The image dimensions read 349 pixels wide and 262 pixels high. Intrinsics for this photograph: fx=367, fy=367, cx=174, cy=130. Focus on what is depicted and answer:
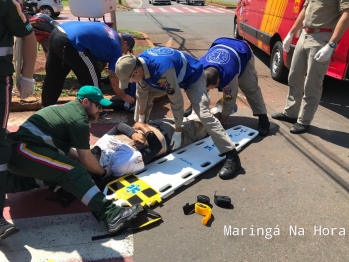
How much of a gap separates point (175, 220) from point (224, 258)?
1.90 ft

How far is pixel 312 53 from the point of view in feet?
14.7

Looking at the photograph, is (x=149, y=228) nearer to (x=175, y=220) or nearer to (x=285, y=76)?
(x=175, y=220)

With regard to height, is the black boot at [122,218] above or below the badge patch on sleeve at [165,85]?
below

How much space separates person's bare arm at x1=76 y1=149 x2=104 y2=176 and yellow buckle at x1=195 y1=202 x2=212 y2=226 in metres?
0.94

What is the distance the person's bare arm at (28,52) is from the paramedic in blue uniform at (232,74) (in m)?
1.98

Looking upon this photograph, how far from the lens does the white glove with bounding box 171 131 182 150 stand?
13.3ft

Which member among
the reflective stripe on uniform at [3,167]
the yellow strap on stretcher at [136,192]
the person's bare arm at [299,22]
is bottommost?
the yellow strap on stretcher at [136,192]

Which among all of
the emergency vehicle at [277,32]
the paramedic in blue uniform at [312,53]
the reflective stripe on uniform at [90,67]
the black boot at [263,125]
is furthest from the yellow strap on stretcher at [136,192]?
the emergency vehicle at [277,32]

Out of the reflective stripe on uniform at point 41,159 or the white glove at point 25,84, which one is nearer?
the reflective stripe on uniform at point 41,159

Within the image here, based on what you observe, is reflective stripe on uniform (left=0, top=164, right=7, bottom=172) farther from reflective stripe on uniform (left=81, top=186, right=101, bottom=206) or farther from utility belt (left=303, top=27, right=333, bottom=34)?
utility belt (left=303, top=27, right=333, bottom=34)

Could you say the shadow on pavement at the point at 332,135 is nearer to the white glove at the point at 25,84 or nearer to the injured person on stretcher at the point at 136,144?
the injured person on stretcher at the point at 136,144

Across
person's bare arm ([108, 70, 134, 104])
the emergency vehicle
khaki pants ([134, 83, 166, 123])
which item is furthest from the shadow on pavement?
person's bare arm ([108, 70, 134, 104])

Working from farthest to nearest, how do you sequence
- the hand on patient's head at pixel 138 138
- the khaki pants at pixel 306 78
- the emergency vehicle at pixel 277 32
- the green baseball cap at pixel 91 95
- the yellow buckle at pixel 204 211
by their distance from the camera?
the emergency vehicle at pixel 277 32
the khaki pants at pixel 306 78
the hand on patient's head at pixel 138 138
the green baseball cap at pixel 91 95
the yellow buckle at pixel 204 211

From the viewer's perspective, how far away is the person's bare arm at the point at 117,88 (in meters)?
4.76
